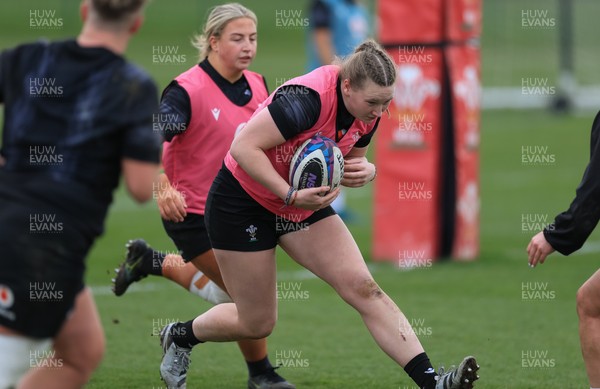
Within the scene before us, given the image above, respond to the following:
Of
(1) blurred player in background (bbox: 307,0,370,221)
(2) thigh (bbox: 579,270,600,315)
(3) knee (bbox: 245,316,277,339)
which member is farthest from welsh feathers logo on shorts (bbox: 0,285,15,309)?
(1) blurred player in background (bbox: 307,0,370,221)

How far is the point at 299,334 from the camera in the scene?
26.2ft

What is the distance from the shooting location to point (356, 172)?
5.58m

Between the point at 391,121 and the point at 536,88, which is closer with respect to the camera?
the point at 391,121

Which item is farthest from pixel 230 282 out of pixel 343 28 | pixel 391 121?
pixel 343 28

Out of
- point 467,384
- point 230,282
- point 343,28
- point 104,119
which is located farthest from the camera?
point 343,28

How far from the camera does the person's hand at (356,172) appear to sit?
5566 millimetres

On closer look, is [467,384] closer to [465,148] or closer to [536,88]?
[465,148]

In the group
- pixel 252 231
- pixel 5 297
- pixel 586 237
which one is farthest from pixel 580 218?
pixel 5 297

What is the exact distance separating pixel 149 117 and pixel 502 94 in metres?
23.9

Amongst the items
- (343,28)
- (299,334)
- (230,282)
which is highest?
(343,28)

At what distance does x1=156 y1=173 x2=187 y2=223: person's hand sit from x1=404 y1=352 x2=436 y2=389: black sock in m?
1.57

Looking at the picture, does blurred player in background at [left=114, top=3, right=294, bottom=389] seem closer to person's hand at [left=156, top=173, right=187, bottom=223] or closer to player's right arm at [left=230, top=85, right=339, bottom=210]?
person's hand at [left=156, top=173, right=187, bottom=223]

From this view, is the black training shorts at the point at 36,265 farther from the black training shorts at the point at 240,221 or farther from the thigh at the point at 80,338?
the black training shorts at the point at 240,221

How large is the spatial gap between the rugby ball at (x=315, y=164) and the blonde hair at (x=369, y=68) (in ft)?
1.13
